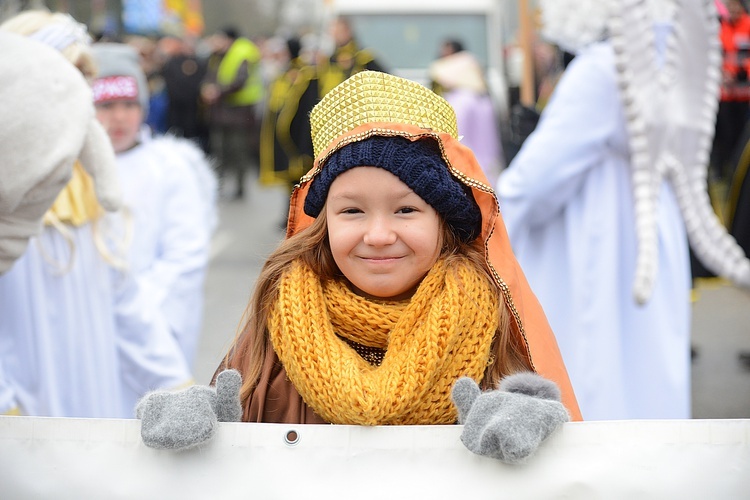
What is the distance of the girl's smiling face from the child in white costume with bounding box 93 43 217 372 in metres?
2.25

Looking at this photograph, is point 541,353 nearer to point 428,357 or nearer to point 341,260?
point 428,357

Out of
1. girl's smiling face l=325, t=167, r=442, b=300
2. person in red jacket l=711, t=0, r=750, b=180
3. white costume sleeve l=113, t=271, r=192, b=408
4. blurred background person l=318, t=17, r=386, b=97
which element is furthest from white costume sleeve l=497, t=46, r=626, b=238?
person in red jacket l=711, t=0, r=750, b=180

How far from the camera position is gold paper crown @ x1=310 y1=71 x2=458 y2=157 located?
2.19 metres

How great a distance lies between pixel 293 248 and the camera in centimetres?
231

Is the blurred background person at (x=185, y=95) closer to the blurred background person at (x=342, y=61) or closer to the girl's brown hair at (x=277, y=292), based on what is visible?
the blurred background person at (x=342, y=61)

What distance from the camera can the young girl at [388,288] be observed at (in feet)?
6.69

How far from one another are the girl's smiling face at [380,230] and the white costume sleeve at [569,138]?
2221mm

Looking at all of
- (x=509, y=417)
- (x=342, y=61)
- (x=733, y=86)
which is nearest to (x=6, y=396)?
(x=509, y=417)

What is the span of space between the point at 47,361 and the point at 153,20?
2975 cm

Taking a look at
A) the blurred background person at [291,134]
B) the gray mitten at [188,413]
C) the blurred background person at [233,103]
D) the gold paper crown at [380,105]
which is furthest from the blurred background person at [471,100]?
the gray mitten at [188,413]

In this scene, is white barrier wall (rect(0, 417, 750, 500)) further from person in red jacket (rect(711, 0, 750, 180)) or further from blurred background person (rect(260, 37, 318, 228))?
person in red jacket (rect(711, 0, 750, 180))

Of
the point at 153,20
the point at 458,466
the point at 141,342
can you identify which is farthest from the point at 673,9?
the point at 153,20

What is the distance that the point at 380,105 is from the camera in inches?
86.4

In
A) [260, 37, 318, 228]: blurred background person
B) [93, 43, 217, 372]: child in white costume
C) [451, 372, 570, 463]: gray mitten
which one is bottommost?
[260, 37, 318, 228]: blurred background person
